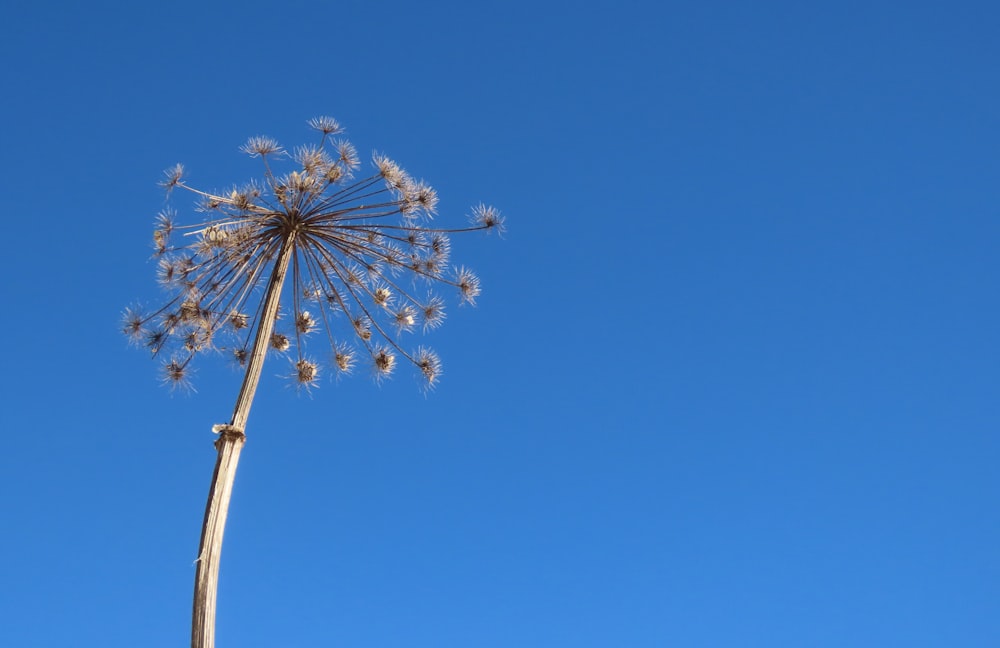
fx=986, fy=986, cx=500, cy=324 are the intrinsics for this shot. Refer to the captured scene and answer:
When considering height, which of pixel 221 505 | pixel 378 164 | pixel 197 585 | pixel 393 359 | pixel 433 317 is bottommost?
pixel 197 585

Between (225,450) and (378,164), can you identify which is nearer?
(225,450)

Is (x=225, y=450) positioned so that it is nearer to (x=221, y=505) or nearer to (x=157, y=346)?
(x=221, y=505)

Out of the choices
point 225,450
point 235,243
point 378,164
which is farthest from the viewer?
point 378,164

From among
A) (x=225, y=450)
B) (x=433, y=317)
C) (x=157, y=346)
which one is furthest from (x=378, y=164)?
(x=225, y=450)

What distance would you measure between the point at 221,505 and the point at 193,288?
3.82 metres

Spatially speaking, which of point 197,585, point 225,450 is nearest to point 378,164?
point 225,450

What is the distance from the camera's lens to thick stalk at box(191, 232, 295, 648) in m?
8.72

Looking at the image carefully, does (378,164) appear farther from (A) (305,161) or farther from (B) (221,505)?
(B) (221,505)

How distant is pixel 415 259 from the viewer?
13.0 m

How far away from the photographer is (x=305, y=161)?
12164 millimetres

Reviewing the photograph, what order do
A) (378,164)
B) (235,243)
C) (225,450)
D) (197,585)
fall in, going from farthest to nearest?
(378,164), (235,243), (225,450), (197,585)

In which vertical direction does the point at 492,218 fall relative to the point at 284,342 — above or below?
above

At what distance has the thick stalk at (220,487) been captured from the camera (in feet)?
28.6

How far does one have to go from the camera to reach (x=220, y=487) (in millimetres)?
9438
